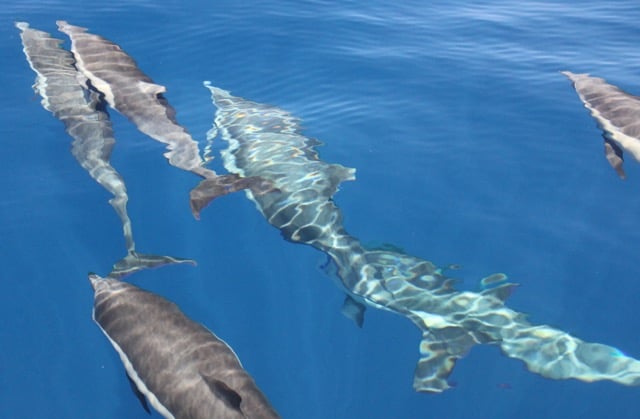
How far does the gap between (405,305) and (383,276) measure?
427mm

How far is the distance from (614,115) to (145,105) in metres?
6.39

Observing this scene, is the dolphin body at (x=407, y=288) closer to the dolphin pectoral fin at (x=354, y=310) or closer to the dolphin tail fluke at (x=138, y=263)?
the dolphin pectoral fin at (x=354, y=310)

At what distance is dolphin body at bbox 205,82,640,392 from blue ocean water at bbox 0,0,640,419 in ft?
0.57

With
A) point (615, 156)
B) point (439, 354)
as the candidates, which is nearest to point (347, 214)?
point (439, 354)

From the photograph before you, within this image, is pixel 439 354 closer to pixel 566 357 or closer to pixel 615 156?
pixel 566 357

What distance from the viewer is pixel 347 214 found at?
848 centimetres

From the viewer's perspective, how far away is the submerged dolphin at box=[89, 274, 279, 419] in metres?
5.00

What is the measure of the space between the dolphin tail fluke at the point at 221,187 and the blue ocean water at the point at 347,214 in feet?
1.30

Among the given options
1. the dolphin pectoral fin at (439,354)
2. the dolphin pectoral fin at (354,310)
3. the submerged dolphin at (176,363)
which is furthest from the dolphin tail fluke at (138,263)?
the dolphin pectoral fin at (439,354)

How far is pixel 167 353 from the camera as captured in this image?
217 inches

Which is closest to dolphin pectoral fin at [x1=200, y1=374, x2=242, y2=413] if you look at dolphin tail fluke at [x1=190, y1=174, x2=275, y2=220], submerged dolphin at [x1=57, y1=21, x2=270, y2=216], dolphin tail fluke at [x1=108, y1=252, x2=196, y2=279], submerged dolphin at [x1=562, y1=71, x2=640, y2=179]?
dolphin tail fluke at [x1=108, y1=252, x2=196, y2=279]

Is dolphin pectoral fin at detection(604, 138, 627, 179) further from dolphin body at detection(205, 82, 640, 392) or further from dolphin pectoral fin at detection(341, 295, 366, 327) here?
dolphin pectoral fin at detection(341, 295, 366, 327)

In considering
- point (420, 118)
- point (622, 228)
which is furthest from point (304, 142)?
point (622, 228)

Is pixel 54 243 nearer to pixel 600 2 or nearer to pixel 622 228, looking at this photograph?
pixel 622 228
